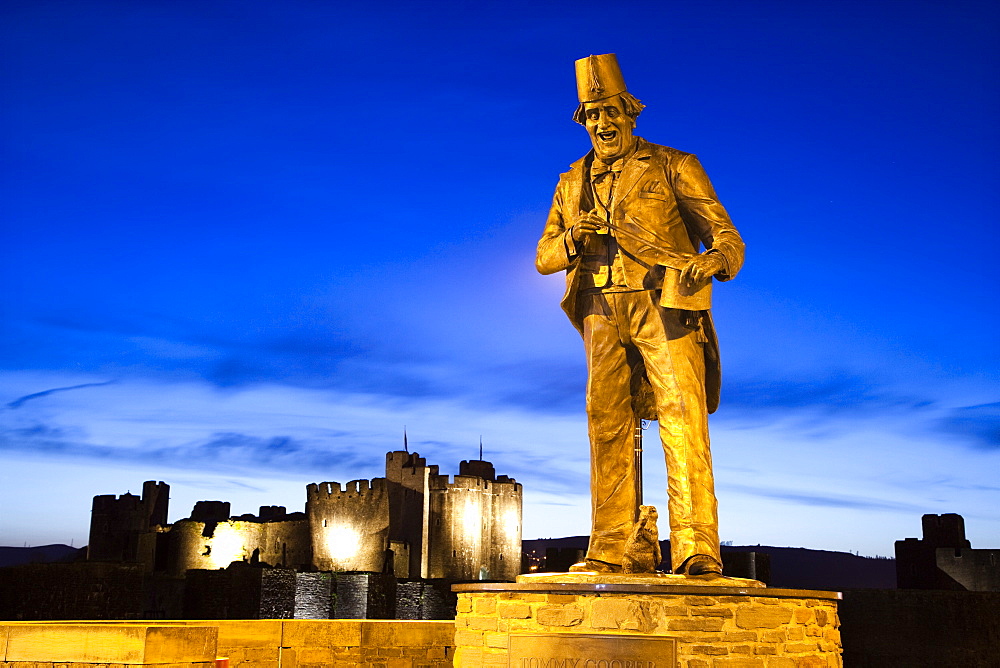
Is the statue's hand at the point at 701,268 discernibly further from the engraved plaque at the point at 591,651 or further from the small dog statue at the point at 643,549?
the engraved plaque at the point at 591,651

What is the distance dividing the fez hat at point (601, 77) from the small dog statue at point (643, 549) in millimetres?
2488

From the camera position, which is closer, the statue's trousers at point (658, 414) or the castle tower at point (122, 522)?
the statue's trousers at point (658, 414)

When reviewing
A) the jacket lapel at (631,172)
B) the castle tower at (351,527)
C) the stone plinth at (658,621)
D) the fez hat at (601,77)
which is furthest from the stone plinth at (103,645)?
the castle tower at (351,527)

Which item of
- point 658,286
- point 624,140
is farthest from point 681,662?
point 624,140

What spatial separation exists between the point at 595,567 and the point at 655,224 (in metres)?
2.00

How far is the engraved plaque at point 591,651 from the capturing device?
17.5 feet

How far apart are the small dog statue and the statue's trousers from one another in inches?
5.2

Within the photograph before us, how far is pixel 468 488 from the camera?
47.8 meters

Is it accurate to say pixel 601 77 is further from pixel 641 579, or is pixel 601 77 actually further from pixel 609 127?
pixel 641 579

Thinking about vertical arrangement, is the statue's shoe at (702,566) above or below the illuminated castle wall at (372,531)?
below

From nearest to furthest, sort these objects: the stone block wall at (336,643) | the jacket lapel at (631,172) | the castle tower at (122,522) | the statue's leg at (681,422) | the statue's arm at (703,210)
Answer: the statue's leg at (681,422) → the statue's arm at (703,210) → the jacket lapel at (631,172) → the stone block wall at (336,643) → the castle tower at (122,522)

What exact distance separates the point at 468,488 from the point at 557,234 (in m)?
41.9

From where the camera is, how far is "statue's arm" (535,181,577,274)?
642cm

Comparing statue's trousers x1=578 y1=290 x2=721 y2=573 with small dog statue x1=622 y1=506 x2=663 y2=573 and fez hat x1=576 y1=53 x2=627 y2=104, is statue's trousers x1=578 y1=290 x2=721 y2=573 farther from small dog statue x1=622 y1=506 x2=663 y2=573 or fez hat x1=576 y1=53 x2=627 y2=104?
fez hat x1=576 y1=53 x2=627 y2=104
